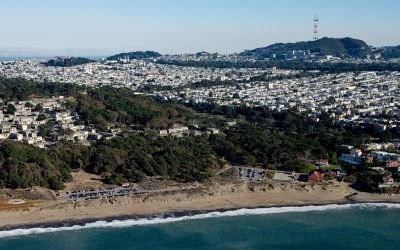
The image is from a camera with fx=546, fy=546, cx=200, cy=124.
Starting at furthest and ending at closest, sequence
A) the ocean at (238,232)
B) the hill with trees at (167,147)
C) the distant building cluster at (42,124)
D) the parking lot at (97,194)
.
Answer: the distant building cluster at (42,124), the hill with trees at (167,147), the parking lot at (97,194), the ocean at (238,232)

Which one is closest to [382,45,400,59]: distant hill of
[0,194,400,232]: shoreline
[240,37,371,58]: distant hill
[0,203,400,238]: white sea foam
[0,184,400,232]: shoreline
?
[240,37,371,58]: distant hill

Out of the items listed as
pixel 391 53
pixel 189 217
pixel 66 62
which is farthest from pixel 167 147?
pixel 391 53

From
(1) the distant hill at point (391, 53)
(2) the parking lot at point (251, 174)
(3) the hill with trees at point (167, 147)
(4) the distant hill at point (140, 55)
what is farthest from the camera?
(4) the distant hill at point (140, 55)

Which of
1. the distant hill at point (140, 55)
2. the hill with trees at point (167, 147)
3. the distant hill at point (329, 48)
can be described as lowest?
the hill with trees at point (167, 147)

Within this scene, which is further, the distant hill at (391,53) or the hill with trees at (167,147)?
the distant hill at (391,53)

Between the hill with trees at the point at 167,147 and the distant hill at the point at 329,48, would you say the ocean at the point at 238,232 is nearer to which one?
the hill with trees at the point at 167,147

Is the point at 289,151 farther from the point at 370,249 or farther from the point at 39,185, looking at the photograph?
the point at 39,185

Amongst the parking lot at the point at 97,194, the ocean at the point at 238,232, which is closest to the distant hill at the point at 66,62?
the parking lot at the point at 97,194
